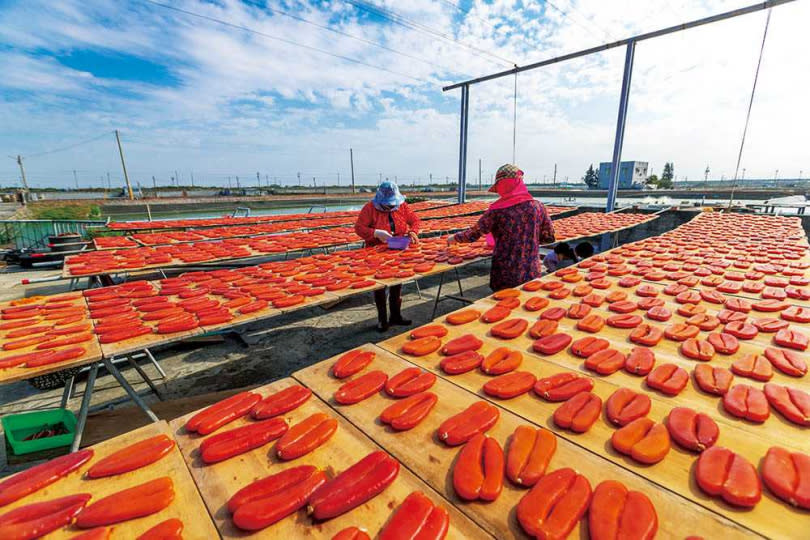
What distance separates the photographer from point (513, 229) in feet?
14.7

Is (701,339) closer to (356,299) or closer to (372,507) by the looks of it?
(372,507)

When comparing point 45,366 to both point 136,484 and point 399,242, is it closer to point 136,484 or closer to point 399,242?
point 136,484

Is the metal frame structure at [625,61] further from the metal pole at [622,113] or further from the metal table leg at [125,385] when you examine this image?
the metal table leg at [125,385]

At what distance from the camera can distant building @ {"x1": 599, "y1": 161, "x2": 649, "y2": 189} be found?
4426 centimetres

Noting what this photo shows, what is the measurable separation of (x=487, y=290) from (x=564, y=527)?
310 inches

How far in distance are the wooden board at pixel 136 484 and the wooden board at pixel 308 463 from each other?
0.12ft

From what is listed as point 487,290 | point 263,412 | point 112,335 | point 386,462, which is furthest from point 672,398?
point 487,290

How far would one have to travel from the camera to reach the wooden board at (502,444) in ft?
3.84

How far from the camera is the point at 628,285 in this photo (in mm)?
3891

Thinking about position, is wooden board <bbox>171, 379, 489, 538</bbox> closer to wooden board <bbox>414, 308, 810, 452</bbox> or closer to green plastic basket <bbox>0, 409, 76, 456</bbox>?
wooden board <bbox>414, 308, 810, 452</bbox>

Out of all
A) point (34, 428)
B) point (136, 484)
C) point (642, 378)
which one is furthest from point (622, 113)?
point (34, 428)

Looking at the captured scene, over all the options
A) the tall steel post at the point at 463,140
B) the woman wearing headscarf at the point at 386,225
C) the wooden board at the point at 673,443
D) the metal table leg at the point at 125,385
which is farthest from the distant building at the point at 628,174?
the metal table leg at the point at 125,385

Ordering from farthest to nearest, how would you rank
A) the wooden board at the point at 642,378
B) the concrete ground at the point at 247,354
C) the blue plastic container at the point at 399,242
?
the blue plastic container at the point at 399,242 < the concrete ground at the point at 247,354 < the wooden board at the point at 642,378

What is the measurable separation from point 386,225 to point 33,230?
49.9 ft
